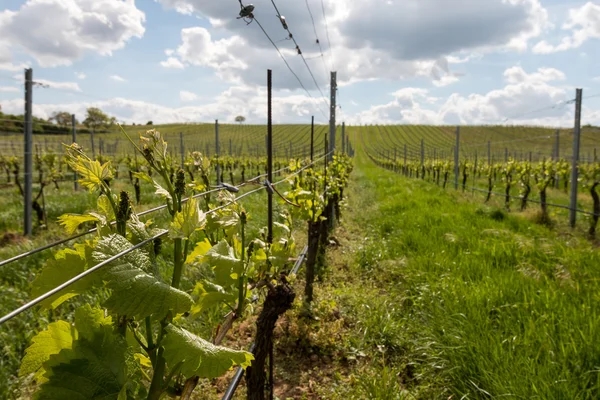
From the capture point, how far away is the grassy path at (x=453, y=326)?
2391mm

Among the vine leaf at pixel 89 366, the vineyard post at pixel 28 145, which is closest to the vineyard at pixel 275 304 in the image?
the vine leaf at pixel 89 366

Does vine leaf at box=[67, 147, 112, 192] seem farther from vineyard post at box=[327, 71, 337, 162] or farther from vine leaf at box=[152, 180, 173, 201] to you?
vineyard post at box=[327, 71, 337, 162]

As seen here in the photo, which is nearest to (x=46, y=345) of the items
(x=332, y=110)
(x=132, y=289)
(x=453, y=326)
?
(x=132, y=289)

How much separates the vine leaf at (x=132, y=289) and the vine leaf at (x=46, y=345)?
7.1 inches

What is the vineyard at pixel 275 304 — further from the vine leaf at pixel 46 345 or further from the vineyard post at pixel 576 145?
the vineyard post at pixel 576 145

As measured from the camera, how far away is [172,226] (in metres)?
1.04

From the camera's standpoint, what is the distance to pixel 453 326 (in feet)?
9.88

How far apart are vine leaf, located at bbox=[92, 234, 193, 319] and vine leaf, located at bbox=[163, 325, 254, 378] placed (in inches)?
5.9

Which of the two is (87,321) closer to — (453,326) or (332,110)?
(453,326)

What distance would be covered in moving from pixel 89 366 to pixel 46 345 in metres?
0.12

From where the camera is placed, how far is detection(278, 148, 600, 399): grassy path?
2.39m

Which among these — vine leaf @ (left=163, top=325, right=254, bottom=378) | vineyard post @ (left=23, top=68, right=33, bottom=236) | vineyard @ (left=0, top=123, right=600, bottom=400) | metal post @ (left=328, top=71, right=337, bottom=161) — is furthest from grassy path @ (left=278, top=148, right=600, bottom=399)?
vineyard post @ (left=23, top=68, right=33, bottom=236)

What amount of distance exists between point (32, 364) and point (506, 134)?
8288cm

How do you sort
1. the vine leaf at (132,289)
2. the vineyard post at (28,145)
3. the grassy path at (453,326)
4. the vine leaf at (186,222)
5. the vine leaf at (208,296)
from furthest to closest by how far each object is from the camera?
the vineyard post at (28,145) < the grassy path at (453,326) < the vine leaf at (208,296) < the vine leaf at (186,222) < the vine leaf at (132,289)
